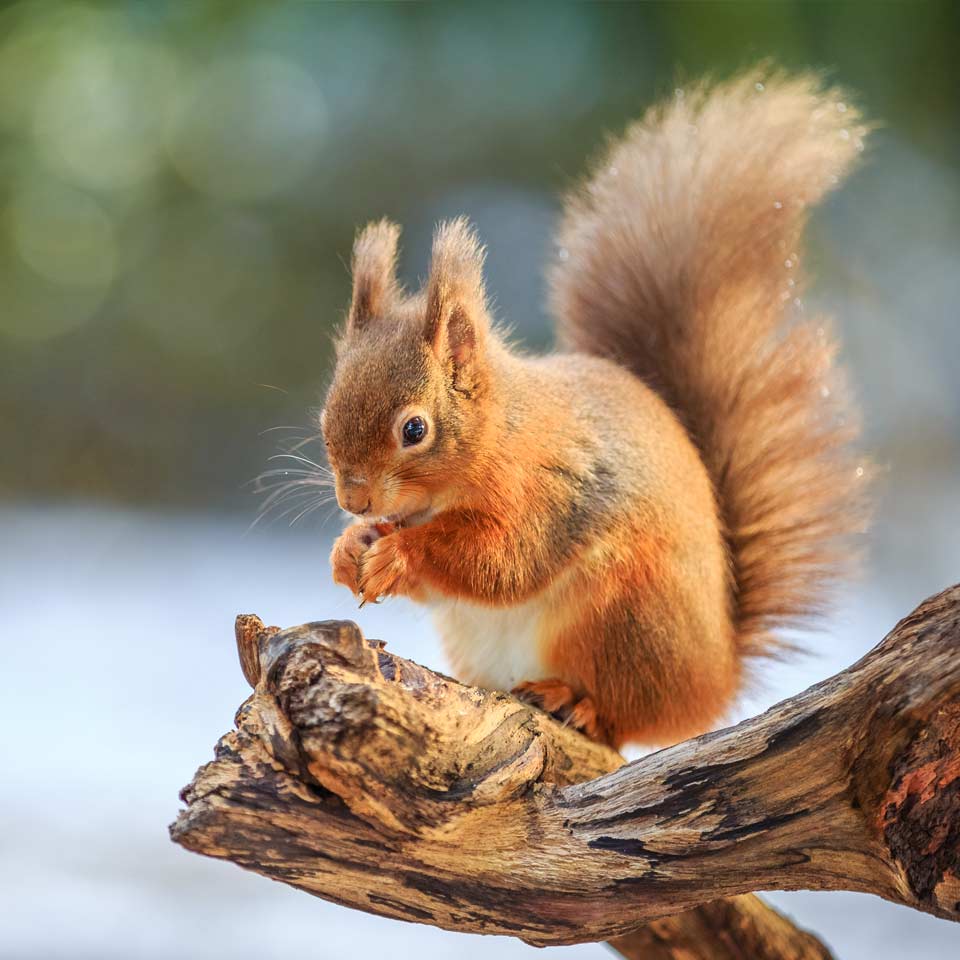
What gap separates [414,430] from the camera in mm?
1264

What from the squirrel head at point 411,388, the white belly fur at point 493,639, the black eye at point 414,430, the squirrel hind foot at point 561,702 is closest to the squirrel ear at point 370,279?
the squirrel head at point 411,388

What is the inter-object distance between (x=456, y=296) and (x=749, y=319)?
1.78 feet

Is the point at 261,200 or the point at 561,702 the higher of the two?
the point at 261,200

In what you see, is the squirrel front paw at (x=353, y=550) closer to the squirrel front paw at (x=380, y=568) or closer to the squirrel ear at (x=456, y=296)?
the squirrel front paw at (x=380, y=568)

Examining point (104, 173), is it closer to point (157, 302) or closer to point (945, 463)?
point (157, 302)

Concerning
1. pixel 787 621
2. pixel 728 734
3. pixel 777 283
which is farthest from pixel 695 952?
pixel 777 283

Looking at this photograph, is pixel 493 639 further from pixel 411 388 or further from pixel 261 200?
pixel 261 200

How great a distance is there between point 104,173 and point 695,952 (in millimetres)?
2368

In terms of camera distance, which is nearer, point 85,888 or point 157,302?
point 85,888

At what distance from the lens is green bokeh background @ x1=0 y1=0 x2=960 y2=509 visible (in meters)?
2.83

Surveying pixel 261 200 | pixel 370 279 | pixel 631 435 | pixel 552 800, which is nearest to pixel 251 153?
pixel 261 200

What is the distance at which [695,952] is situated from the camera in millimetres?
1512

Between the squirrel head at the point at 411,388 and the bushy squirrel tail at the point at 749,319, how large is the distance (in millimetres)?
397

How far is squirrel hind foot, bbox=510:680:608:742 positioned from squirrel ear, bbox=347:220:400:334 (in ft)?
1.62
